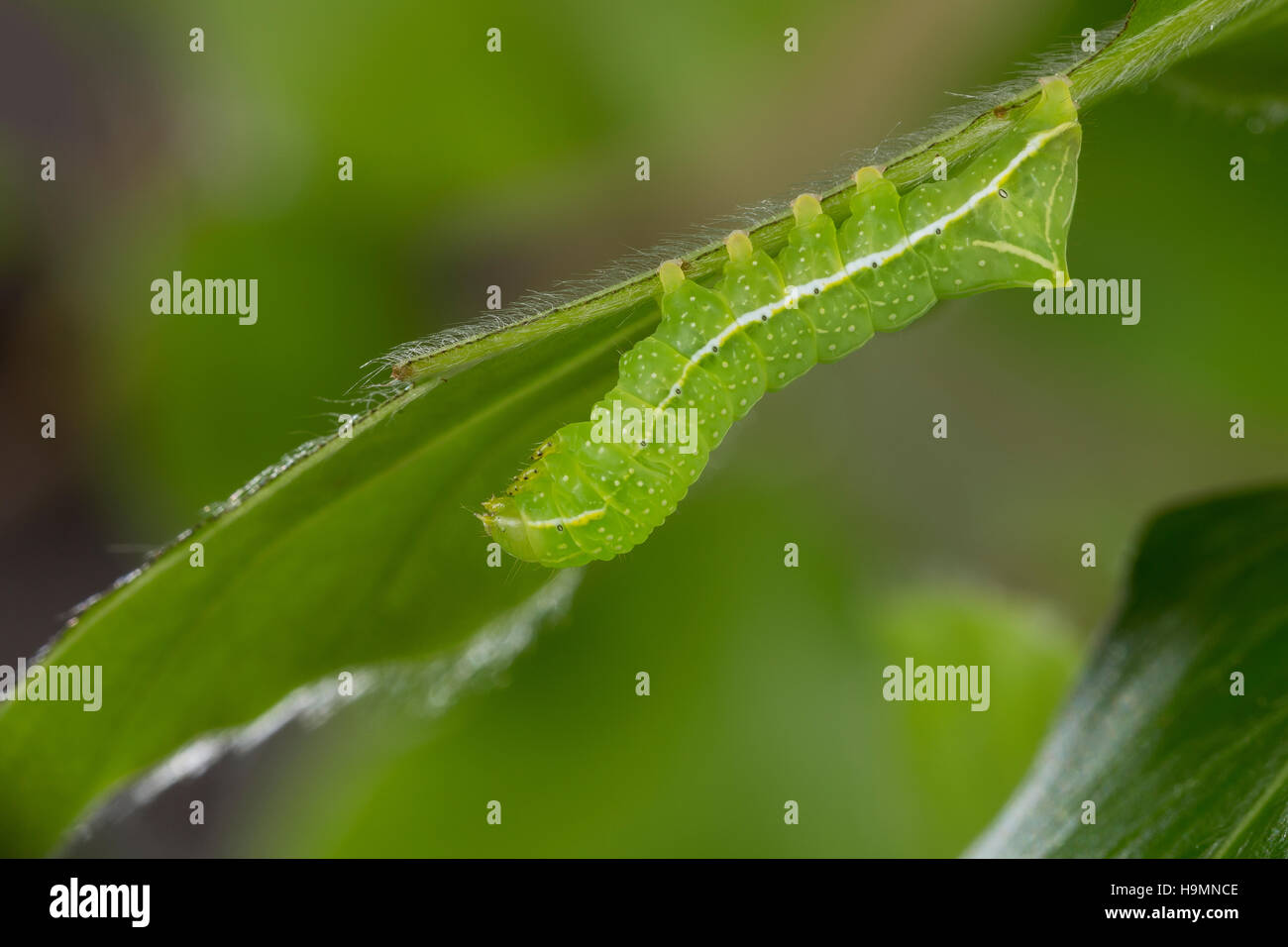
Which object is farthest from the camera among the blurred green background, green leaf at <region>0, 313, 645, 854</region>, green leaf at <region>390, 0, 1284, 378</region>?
the blurred green background

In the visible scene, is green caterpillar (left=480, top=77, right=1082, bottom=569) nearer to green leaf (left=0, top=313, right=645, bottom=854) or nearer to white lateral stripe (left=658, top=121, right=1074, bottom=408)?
white lateral stripe (left=658, top=121, right=1074, bottom=408)

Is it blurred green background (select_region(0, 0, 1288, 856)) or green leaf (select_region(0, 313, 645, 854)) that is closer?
green leaf (select_region(0, 313, 645, 854))

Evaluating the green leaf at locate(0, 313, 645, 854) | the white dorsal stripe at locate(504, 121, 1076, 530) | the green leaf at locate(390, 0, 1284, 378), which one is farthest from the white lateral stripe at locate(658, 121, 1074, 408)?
the green leaf at locate(390, 0, 1284, 378)

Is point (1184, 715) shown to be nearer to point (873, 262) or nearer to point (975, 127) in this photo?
point (873, 262)

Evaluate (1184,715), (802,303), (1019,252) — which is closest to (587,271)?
(802,303)

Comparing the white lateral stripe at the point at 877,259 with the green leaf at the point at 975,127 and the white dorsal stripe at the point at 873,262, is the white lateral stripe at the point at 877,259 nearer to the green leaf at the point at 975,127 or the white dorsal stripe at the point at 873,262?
the white dorsal stripe at the point at 873,262

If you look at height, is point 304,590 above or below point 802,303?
below

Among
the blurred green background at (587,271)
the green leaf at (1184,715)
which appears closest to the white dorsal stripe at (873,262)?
the green leaf at (1184,715)
